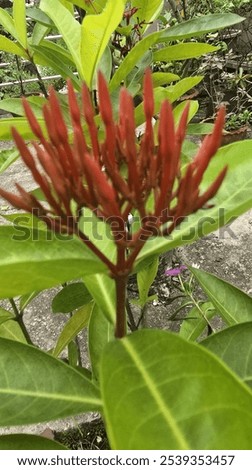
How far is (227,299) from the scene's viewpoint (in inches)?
27.8

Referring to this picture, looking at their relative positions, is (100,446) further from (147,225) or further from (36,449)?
(147,225)

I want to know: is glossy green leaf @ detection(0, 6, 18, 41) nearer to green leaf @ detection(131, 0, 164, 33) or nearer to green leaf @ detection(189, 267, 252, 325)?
green leaf @ detection(131, 0, 164, 33)

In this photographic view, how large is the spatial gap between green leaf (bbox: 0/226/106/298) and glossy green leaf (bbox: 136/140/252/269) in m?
0.08

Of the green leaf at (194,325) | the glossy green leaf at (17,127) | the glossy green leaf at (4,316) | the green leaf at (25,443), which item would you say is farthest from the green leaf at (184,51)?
the green leaf at (25,443)

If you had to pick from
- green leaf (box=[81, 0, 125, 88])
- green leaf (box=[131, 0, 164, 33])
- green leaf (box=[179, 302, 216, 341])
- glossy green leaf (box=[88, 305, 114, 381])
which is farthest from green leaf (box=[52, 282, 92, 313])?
green leaf (box=[131, 0, 164, 33])

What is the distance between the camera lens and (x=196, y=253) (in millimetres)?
2029

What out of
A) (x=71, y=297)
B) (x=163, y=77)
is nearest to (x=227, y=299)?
(x=71, y=297)

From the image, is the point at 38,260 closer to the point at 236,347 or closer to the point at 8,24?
the point at 236,347

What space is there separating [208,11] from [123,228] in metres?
2.91

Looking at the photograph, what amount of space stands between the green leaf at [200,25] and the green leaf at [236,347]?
0.76 metres

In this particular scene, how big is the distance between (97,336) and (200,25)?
780mm

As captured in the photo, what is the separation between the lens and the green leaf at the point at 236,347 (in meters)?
0.55

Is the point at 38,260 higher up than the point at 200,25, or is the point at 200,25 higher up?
the point at 200,25
